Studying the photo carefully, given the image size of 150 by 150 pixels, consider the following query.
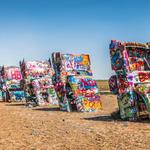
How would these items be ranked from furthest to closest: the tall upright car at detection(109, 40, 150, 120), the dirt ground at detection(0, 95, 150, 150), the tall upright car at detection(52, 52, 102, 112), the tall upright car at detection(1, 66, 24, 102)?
1. the tall upright car at detection(1, 66, 24, 102)
2. the tall upright car at detection(52, 52, 102, 112)
3. the tall upright car at detection(109, 40, 150, 120)
4. the dirt ground at detection(0, 95, 150, 150)

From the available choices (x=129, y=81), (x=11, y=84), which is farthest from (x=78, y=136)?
(x=11, y=84)

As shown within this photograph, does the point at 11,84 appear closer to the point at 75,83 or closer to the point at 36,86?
the point at 36,86

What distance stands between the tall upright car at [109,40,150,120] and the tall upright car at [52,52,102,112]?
4623mm

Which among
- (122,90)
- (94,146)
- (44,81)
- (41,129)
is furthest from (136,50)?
(44,81)

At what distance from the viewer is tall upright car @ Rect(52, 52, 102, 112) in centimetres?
1864

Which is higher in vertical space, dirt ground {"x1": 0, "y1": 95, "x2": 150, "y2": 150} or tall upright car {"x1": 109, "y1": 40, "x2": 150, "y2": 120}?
tall upright car {"x1": 109, "y1": 40, "x2": 150, "y2": 120}

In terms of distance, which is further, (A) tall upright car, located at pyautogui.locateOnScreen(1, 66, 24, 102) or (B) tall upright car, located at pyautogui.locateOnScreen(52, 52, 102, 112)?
(A) tall upright car, located at pyautogui.locateOnScreen(1, 66, 24, 102)

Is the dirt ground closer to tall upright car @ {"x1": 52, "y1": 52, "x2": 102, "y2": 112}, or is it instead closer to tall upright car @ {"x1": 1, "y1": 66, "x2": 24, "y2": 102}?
tall upright car @ {"x1": 52, "y1": 52, "x2": 102, "y2": 112}

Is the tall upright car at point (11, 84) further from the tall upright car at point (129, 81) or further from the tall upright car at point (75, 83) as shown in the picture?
the tall upright car at point (129, 81)

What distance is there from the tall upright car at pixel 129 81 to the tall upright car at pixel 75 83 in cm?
462

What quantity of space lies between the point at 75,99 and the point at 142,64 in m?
5.05

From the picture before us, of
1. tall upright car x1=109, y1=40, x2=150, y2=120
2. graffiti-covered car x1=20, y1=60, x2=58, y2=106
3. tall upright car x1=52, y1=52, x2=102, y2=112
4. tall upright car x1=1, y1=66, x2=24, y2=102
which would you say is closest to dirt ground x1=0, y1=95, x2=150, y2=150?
tall upright car x1=109, y1=40, x2=150, y2=120

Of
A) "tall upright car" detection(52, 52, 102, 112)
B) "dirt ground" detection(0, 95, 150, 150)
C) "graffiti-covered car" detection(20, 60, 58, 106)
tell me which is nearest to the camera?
"dirt ground" detection(0, 95, 150, 150)

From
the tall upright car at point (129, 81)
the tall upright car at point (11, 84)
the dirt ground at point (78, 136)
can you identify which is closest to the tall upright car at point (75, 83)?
the tall upright car at point (129, 81)
